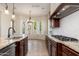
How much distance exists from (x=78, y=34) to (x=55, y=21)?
9.70 ft

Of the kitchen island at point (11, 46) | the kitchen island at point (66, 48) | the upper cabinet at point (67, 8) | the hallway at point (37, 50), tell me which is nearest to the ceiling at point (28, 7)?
the hallway at point (37, 50)

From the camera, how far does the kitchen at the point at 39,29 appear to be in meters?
2.85

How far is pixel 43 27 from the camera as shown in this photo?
11359 mm

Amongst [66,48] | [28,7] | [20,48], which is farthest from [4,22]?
[66,48]

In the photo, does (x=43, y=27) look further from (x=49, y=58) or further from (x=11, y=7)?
(x=49, y=58)

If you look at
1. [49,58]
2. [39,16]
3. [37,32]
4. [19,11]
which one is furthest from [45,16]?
[49,58]

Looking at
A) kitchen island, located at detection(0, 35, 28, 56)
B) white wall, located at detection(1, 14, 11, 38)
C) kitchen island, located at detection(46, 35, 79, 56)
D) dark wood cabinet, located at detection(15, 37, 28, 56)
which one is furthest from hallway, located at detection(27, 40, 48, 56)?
kitchen island, located at detection(46, 35, 79, 56)

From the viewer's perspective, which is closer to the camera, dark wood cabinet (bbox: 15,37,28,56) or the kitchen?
the kitchen

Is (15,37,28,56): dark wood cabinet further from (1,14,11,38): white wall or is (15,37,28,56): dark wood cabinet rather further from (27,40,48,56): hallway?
(1,14,11,38): white wall

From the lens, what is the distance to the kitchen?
285cm

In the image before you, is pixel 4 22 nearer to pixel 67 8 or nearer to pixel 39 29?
pixel 67 8

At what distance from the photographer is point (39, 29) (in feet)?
35.2

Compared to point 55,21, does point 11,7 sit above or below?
above

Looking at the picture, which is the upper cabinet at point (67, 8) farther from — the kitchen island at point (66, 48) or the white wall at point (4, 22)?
the white wall at point (4, 22)
